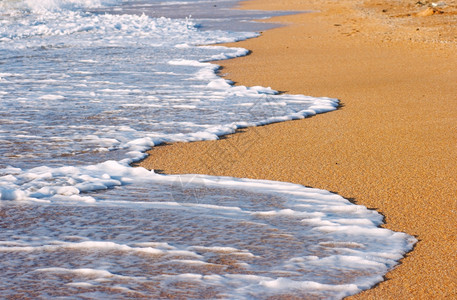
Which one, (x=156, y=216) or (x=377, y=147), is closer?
(x=156, y=216)

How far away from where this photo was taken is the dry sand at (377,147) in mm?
2828

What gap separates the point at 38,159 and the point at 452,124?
3.31 metres

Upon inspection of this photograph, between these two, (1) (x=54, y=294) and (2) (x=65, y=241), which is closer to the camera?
(1) (x=54, y=294)

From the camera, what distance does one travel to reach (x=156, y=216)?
124 inches

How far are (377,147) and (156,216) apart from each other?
198 cm

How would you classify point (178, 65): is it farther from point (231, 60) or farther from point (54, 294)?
point (54, 294)

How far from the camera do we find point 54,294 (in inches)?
90.2

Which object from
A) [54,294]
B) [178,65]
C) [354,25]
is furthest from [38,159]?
[354,25]

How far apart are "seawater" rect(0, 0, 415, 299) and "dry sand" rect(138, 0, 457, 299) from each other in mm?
152

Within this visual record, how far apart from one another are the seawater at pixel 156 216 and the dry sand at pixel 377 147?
152 mm

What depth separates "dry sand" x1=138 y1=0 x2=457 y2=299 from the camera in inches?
111

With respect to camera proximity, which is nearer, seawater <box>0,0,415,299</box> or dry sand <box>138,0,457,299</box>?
seawater <box>0,0,415,299</box>

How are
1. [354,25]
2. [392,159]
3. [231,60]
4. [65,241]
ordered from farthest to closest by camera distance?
[354,25], [231,60], [392,159], [65,241]

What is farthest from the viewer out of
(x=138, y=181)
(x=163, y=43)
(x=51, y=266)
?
(x=163, y=43)
